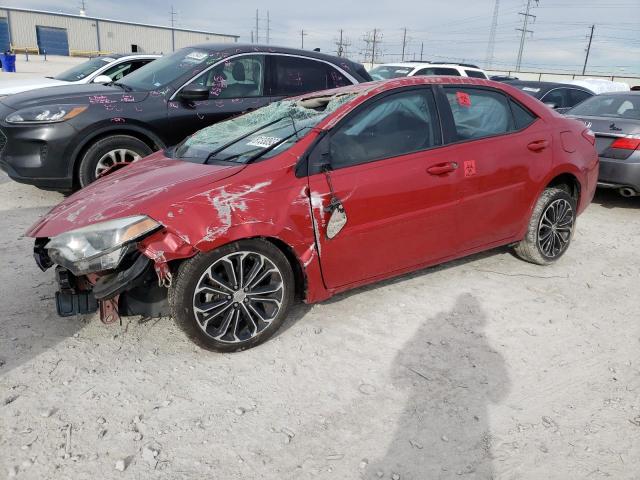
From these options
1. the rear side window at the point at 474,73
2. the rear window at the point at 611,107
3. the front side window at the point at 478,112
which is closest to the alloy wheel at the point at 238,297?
the front side window at the point at 478,112

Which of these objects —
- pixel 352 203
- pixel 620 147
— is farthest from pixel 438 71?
pixel 352 203

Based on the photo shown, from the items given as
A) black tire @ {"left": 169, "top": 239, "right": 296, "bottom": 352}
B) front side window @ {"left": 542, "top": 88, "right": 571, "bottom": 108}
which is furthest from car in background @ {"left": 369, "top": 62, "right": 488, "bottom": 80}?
black tire @ {"left": 169, "top": 239, "right": 296, "bottom": 352}

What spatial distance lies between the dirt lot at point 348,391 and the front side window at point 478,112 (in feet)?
4.07

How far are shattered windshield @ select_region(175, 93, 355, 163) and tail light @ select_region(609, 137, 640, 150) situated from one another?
432 cm

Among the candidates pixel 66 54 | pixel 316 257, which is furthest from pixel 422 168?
pixel 66 54

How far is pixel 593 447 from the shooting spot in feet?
7.91

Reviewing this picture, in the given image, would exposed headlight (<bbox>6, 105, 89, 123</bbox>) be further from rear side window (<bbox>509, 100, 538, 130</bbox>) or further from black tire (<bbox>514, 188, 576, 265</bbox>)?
black tire (<bbox>514, 188, 576, 265</bbox>)

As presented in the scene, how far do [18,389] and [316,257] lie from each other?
1785 millimetres

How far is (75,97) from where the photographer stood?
5.34 m

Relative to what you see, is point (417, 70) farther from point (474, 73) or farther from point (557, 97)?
point (557, 97)

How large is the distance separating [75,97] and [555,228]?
4927mm

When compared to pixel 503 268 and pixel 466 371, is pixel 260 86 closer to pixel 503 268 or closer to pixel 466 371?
pixel 503 268

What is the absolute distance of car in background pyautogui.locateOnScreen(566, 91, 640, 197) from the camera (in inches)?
239

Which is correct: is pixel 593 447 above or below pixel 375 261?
below
